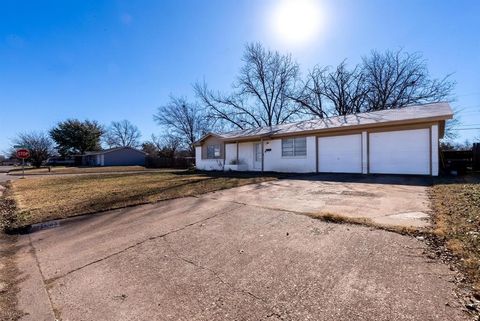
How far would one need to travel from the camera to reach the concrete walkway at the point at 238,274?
2.43m

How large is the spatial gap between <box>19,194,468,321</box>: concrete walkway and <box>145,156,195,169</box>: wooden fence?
84.9ft

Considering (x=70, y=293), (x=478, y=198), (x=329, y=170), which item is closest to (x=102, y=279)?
(x=70, y=293)

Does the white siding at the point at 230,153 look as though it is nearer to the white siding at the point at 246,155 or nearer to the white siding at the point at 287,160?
the white siding at the point at 246,155

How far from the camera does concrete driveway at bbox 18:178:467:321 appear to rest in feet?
7.98

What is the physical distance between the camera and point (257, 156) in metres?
18.5

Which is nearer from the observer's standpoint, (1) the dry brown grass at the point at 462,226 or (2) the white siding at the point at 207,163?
(1) the dry brown grass at the point at 462,226

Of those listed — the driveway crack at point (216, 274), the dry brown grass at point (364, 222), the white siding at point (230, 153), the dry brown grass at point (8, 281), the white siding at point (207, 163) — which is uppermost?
the white siding at point (230, 153)

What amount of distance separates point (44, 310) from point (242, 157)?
16763mm

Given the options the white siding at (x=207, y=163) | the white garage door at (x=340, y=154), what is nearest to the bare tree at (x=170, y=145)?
the white siding at (x=207, y=163)

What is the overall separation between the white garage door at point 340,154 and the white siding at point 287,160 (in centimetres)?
47

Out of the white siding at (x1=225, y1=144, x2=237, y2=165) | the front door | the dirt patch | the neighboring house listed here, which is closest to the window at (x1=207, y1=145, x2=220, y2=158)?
the white siding at (x1=225, y1=144, x2=237, y2=165)

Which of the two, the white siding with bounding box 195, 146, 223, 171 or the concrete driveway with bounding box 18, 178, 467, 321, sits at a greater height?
the white siding with bounding box 195, 146, 223, 171

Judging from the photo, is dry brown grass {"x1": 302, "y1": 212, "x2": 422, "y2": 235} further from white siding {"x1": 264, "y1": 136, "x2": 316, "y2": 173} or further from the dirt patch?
white siding {"x1": 264, "y1": 136, "x2": 316, "y2": 173}

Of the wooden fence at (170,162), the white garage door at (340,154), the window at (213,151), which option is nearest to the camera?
the white garage door at (340,154)
